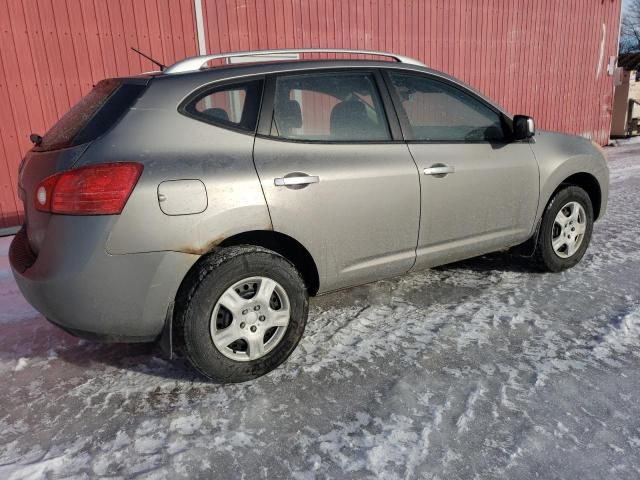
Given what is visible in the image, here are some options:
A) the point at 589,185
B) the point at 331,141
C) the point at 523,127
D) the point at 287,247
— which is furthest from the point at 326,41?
the point at 287,247

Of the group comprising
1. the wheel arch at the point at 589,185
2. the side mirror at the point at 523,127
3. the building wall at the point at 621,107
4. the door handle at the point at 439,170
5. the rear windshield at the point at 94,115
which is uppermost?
the rear windshield at the point at 94,115

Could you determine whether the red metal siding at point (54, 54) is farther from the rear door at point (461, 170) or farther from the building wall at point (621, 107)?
the building wall at point (621, 107)

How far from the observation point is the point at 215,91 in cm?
254

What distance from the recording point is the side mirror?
338 centimetres

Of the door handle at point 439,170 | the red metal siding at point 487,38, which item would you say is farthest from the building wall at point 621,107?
the door handle at point 439,170

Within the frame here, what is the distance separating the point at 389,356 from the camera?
9.12ft

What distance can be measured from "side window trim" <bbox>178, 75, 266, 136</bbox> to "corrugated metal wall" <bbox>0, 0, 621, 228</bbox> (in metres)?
4.19

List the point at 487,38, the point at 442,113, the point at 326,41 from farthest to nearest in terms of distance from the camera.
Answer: the point at 487,38 → the point at 326,41 → the point at 442,113

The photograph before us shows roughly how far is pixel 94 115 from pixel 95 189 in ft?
1.62

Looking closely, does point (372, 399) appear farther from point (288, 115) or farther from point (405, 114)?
point (405, 114)

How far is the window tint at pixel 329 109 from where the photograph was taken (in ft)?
8.84

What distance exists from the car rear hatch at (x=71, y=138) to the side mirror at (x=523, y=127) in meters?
2.39

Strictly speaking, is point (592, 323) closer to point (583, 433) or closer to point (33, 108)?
point (583, 433)

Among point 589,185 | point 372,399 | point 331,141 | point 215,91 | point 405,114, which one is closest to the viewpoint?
point 372,399
